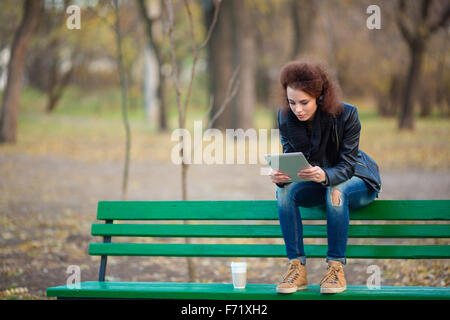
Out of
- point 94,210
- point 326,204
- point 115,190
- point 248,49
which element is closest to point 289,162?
point 326,204

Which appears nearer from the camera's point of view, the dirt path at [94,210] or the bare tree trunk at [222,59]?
the dirt path at [94,210]

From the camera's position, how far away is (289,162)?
3322 mm

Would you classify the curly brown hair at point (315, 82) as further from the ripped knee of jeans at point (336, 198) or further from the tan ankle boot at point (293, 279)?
the tan ankle boot at point (293, 279)

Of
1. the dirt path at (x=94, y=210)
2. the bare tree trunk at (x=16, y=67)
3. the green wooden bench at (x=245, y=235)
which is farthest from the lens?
the bare tree trunk at (x=16, y=67)

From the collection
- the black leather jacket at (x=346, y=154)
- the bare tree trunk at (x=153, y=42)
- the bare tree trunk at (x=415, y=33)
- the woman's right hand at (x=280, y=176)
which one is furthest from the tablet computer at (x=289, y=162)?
the bare tree trunk at (x=415, y=33)

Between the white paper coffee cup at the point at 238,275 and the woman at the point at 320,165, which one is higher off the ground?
the woman at the point at 320,165

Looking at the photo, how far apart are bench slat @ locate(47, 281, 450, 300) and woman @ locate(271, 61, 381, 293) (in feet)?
0.40

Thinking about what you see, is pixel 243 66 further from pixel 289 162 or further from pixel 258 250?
pixel 289 162

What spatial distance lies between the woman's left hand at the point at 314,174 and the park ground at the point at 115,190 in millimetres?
2460

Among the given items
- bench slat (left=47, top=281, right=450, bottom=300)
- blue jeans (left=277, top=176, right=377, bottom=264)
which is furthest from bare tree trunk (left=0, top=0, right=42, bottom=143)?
blue jeans (left=277, top=176, right=377, bottom=264)

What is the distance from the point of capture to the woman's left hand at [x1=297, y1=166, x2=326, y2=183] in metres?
3.35

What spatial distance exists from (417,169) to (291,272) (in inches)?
429

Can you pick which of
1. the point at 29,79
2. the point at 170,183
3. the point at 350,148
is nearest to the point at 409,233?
the point at 350,148

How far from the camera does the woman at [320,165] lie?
3367mm
